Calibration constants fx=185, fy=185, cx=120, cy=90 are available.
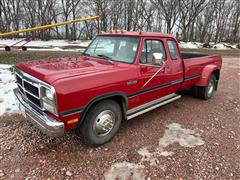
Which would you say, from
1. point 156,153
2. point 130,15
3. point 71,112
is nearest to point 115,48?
point 71,112

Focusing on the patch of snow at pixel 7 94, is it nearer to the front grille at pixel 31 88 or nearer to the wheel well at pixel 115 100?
the front grille at pixel 31 88

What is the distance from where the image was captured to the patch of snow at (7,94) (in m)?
4.48

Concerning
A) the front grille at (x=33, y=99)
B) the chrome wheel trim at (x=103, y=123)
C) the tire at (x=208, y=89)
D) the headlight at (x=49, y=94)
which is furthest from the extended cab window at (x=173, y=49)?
the front grille at (x=33, y=99)

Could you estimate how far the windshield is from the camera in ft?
12.1

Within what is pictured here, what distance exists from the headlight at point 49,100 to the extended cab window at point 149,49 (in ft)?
6.14

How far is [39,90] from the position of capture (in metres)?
2.64

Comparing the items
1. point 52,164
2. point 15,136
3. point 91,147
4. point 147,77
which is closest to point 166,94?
point 147,77

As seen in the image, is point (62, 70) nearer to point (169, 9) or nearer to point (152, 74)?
point (152, 74)

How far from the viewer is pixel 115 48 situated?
3930 mm

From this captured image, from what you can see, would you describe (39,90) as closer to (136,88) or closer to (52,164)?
(52,164)

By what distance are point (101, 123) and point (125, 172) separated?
0.88m

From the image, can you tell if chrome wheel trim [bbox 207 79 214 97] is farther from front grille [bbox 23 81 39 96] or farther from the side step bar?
front grille [bbox 23 81 39 96]

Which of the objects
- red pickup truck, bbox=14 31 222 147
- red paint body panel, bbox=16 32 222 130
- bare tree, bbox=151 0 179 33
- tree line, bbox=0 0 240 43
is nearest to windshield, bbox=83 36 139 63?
red pickup truck, bbox=14 31 222 147

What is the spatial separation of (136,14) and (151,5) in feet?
10.7
